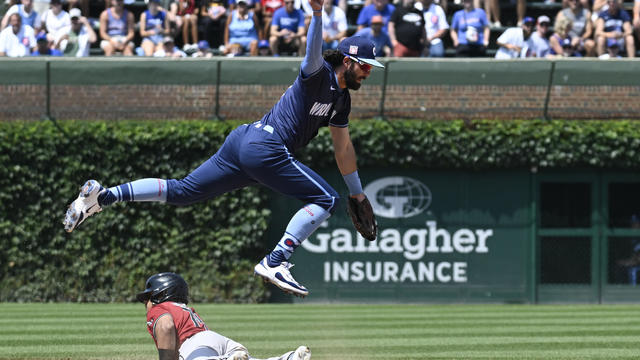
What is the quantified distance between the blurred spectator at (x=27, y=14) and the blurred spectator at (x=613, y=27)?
10863 mm

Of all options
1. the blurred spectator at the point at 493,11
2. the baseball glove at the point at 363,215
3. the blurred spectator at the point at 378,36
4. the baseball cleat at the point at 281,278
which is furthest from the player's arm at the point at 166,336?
the blurred spectator at the point at 493,11

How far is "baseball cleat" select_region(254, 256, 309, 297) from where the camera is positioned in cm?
689

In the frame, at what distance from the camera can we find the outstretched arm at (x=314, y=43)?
258 inches

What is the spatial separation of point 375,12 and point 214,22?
3293 mm

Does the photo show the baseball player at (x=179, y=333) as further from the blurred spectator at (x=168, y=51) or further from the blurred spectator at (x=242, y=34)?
the blurred spectator at (x=242, y=34)

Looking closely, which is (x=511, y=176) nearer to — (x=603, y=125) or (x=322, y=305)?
(x=603, y=125)

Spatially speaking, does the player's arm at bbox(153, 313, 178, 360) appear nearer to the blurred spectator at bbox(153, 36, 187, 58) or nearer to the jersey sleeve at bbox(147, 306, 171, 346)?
the jersey sleeve at bbox(147, 306, 171, 346)

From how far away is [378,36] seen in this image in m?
19.1

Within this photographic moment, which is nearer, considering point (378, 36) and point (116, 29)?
point (378, 36)

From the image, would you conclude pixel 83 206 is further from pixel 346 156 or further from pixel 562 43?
pixel 562 43

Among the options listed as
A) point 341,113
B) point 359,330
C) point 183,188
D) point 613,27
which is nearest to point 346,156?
point 341,113

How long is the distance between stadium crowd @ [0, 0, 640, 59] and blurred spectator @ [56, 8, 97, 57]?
2 centimetres

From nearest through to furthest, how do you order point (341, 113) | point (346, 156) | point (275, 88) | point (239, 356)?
point (239, 356), point (341, 113), point (346, 156), point (275, 88)

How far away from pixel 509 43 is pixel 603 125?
7.83 ft
